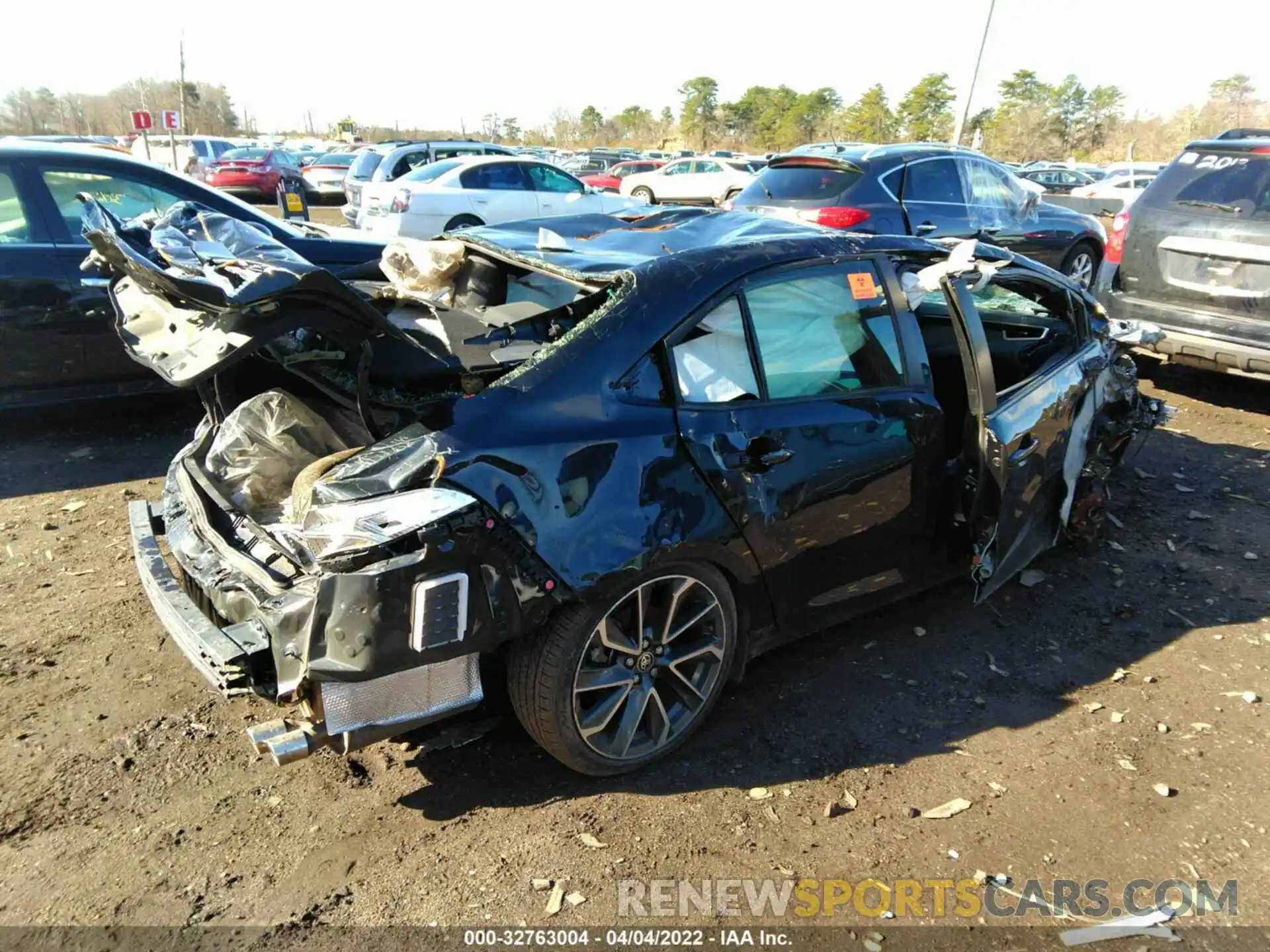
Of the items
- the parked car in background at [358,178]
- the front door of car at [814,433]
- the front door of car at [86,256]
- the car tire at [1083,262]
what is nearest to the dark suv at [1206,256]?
the car tire at [1083,262]

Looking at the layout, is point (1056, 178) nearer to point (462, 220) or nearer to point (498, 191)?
point (498, 191)

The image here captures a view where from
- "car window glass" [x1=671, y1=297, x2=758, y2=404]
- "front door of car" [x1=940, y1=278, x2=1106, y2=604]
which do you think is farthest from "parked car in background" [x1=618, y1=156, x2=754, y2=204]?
"car window glass" [x1=671, y1=297, x2=758, y2=404]

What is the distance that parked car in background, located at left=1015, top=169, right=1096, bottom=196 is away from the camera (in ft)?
79.5

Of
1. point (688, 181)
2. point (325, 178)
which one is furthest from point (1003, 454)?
point (325, 178)

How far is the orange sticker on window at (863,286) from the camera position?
3.20 metres

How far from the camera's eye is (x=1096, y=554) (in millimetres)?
4402

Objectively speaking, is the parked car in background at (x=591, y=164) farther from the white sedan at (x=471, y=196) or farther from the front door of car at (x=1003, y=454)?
the front door of car at (x=1003, y=454)

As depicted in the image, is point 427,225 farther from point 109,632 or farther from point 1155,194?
point 109,632

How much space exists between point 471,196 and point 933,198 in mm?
7539

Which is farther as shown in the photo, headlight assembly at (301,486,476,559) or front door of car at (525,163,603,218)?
front door of car at (525,163,603,218)

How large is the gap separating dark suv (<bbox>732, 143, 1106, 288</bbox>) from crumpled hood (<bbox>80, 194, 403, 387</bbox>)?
242 inches

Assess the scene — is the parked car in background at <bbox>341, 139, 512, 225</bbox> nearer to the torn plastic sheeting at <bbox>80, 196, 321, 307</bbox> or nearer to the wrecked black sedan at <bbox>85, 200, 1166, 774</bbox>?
the torn plastic sheeting at <bbox>80, 196, 321, 307</bbox>

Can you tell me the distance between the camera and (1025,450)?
3.47 meters

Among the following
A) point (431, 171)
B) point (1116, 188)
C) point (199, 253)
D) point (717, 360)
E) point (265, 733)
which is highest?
point (199, 253)
